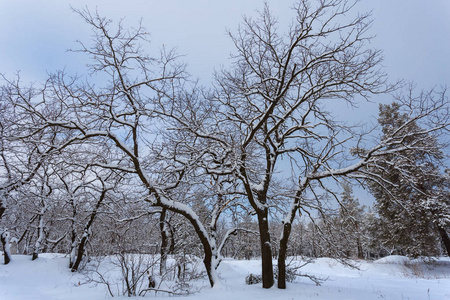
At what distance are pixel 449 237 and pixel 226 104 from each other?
22624 millimetres

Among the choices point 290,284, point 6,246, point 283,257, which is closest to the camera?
point 283,257

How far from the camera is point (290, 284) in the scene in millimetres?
9656

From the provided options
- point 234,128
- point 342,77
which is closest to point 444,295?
point 342,77

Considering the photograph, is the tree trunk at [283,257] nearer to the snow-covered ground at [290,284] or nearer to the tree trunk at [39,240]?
the snow-covered ground at [290,284]

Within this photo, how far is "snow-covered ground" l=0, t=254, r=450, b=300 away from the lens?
303 inches

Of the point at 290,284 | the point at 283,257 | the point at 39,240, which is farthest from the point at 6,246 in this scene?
the point at 290,284

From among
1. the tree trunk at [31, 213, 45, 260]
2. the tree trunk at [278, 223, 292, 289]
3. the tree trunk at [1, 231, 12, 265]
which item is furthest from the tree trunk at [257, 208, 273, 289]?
the tree trunk at [1, 231, 12, 265]

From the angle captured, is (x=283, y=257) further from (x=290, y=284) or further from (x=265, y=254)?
(x=290, y=284)

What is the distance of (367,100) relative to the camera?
8.75 metres

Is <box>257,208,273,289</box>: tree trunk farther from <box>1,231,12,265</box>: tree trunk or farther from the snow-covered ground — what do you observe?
<box>1,231,12,265</box>: tree trunk

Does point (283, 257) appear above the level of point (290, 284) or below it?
above

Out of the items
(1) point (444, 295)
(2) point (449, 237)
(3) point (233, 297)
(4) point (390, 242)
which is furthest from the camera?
(4) point (390, 242)

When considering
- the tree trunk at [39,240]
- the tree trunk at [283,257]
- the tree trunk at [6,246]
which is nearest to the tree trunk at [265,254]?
the tree trunk at [283,257]

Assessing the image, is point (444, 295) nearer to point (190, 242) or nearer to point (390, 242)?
point (190, 242)
